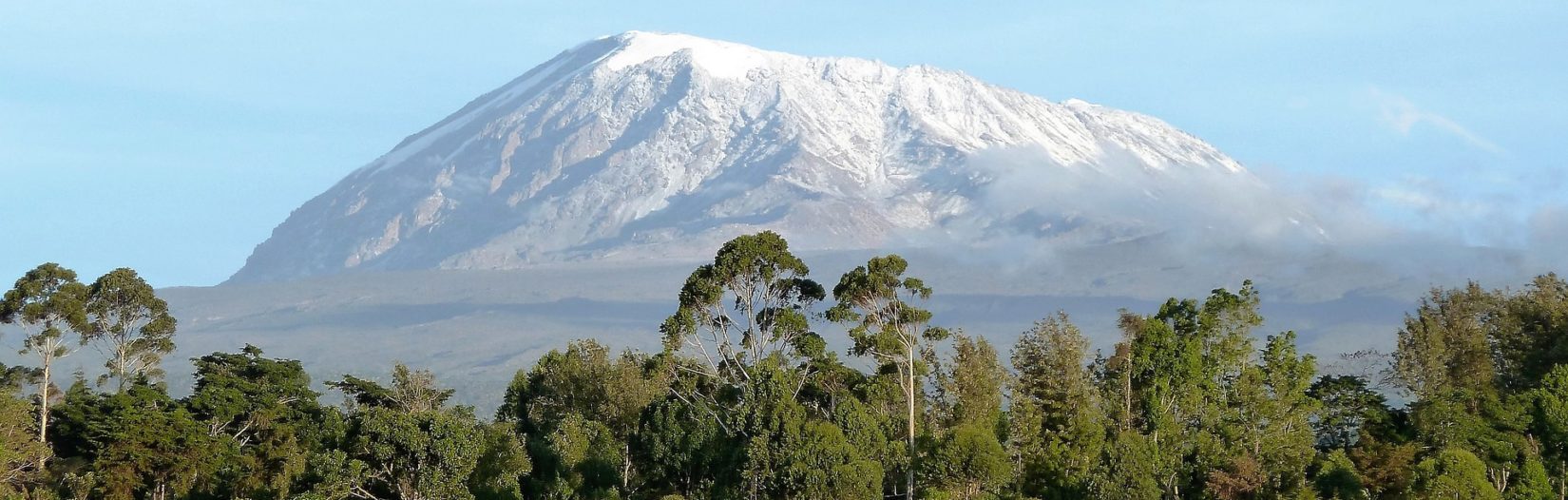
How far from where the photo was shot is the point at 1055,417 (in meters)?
72.1

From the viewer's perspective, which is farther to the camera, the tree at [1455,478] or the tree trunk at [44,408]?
the tree trunk at [44,408]

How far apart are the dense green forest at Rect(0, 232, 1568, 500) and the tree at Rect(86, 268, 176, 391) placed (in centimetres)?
13

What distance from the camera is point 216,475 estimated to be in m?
78.2

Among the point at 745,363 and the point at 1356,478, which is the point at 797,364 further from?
the point at 1356,478

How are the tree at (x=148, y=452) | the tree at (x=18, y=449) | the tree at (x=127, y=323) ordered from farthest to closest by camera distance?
the tree at (x=127, y=323) → the tree at (x=148, y=452) → the tree at (x=18, y=449)

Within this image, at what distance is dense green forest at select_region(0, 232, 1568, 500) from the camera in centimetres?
6309

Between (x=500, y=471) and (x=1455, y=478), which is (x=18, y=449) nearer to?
(x=500, y=471)

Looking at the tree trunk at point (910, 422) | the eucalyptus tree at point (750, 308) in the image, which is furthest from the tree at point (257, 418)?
the tree trunk at point (910, 422)

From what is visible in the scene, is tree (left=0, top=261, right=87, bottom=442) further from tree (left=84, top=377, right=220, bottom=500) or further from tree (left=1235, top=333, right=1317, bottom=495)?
tree (left=1235, top=333, right=1317, bottom=495)

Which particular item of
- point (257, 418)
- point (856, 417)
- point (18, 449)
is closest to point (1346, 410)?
point (856, 417)

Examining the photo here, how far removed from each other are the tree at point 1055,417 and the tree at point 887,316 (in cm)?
415

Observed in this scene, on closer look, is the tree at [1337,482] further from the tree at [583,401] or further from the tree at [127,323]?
the tree at [127,323]

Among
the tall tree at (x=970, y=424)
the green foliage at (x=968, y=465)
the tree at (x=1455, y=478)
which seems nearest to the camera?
the tree at (x=1455, y=478)

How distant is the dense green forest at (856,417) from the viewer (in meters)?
63.1
